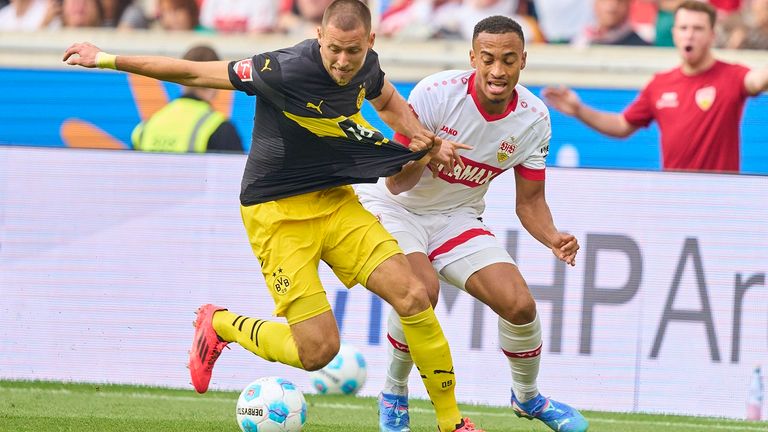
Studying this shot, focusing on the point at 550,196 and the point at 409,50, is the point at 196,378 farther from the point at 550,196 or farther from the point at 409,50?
the point at 409,50

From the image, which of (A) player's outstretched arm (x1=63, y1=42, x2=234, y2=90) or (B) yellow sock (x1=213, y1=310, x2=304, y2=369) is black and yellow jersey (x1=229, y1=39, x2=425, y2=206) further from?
(B) yellow sock (x1=213, y1=310, x2=304, y2=369)

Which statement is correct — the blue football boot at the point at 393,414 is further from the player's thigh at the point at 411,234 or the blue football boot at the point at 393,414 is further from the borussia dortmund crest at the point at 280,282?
the borussia dortmund crest at the point at 280,282

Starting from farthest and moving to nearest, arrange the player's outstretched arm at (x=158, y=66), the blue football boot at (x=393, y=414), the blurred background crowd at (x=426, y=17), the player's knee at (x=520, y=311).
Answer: the blurred background crowd at (x=426, y=17) → the blue football boot at (x=393, y=414) → the player's knee at (x=520, y=311) → the player's outstretched arm at (x=158, y=66)

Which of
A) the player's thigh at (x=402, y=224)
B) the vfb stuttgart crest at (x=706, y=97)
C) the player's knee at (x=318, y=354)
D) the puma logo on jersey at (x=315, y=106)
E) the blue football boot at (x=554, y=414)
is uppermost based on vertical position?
the puma logo on jersey at (x=315, y=106)

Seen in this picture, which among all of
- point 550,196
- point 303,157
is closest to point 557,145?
point 550,196

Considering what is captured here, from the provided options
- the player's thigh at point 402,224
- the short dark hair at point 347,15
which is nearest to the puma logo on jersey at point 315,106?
the short dark hair at point 347,15

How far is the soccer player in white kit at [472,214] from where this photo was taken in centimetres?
655

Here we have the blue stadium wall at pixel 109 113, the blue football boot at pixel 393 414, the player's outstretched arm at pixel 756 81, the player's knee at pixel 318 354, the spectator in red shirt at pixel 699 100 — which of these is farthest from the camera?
the blue stadium wall at pixel 109 113

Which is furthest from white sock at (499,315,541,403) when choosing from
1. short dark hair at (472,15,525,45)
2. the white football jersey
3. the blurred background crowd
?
the blurred background crowd

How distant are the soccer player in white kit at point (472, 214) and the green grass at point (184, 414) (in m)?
0.49

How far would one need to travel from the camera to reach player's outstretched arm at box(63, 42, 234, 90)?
579 centimetres

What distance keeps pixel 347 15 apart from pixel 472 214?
5.45 feet

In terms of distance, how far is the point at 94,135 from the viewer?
13.5 metres

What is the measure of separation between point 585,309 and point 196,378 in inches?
123
